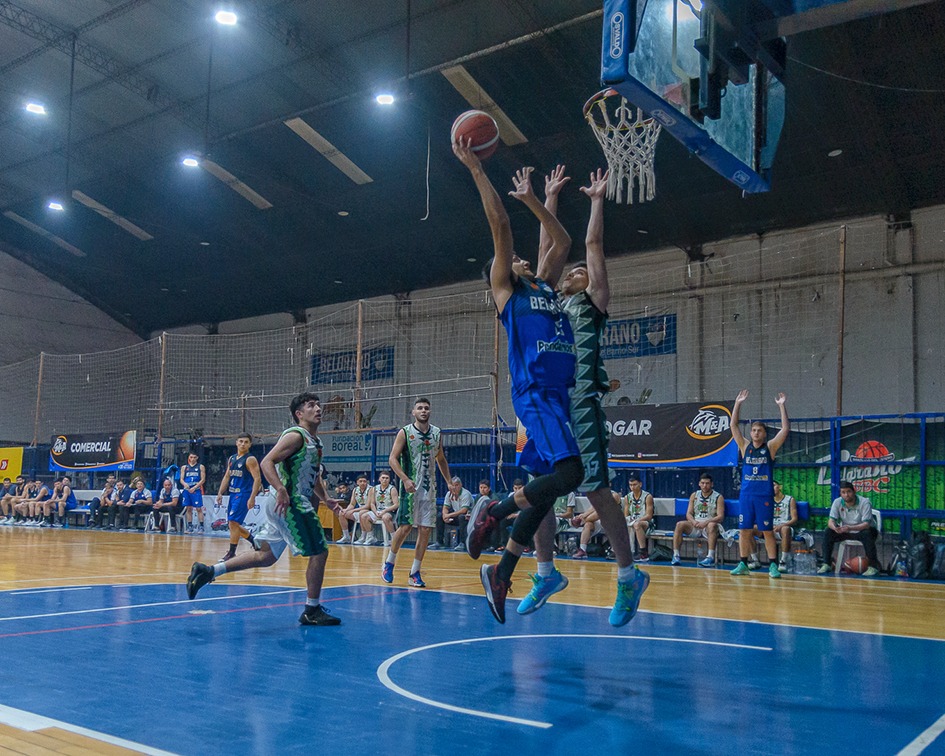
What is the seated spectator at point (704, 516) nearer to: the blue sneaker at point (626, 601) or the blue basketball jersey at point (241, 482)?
the blue basketball jersey at point (241, 482)

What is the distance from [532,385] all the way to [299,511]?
7.66 feet

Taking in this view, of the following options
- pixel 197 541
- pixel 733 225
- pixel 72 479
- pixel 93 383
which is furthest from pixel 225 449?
pixel 733 225

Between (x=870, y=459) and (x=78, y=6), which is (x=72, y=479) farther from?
(x=870, y=459)

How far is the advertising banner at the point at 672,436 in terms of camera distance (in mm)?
12273

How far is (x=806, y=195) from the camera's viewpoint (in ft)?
53.8

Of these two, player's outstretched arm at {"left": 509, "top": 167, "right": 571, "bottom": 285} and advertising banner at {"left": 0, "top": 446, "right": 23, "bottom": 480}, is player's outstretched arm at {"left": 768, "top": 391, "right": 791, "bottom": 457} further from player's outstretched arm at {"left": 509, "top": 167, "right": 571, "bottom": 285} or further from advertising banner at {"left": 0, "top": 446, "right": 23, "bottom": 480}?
advertising banner at {"left": 0, "top": 446, "right": 23, "bottom": 480}

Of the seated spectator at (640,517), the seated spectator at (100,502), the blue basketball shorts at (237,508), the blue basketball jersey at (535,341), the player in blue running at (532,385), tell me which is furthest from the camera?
the seated spectator at (100,502)

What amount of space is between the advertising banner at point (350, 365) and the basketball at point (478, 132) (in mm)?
18808

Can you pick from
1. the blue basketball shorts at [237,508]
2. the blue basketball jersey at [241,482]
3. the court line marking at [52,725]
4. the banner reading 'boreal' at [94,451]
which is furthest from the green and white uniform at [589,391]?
the banner reading 'boreal' at [94,451]

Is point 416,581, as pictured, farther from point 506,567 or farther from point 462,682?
point 462,682

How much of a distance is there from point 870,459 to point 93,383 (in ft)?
74.8

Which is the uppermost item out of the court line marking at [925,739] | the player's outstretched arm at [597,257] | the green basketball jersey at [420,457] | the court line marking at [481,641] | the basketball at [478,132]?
the basketball at [478,132]

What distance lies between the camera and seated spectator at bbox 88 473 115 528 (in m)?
19.7

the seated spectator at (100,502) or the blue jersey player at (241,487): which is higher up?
the blue jersey player at (241,487)
